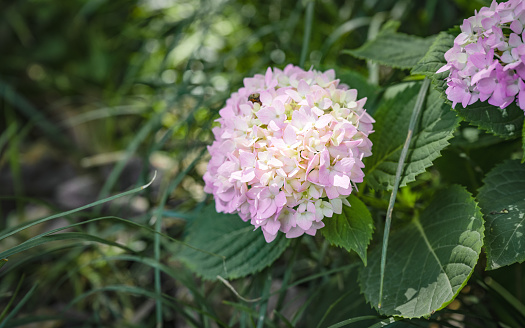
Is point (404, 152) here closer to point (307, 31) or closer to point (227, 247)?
point (227, 247)

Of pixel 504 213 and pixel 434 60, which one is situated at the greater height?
pixel 434 60

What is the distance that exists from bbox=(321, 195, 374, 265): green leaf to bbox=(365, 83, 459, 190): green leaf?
75 mm

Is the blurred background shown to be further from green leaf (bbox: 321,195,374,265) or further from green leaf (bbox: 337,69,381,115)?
green leaf (bbox: 321,195,374,265)

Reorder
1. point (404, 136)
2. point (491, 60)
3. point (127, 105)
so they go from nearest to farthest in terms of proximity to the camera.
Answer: point (491, 60) → point (404, 136) → point (127, 105)

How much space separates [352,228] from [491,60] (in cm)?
34

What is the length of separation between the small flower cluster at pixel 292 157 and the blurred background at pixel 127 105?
8.9 inches

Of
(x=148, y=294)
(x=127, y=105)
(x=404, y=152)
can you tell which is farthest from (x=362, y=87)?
(x=127, y=105)

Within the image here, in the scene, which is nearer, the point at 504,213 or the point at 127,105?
the point at 504,213

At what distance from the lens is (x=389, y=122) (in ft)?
2.96

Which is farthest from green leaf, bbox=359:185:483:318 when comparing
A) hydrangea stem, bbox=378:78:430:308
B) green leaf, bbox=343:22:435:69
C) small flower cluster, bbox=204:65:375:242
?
green leaf, bbox=343:22:435:69

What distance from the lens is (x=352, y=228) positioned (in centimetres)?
77

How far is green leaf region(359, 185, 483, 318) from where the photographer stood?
2.29 feet

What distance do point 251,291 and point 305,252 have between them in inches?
6.8

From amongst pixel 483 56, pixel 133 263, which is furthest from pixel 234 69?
pixel 483 56
